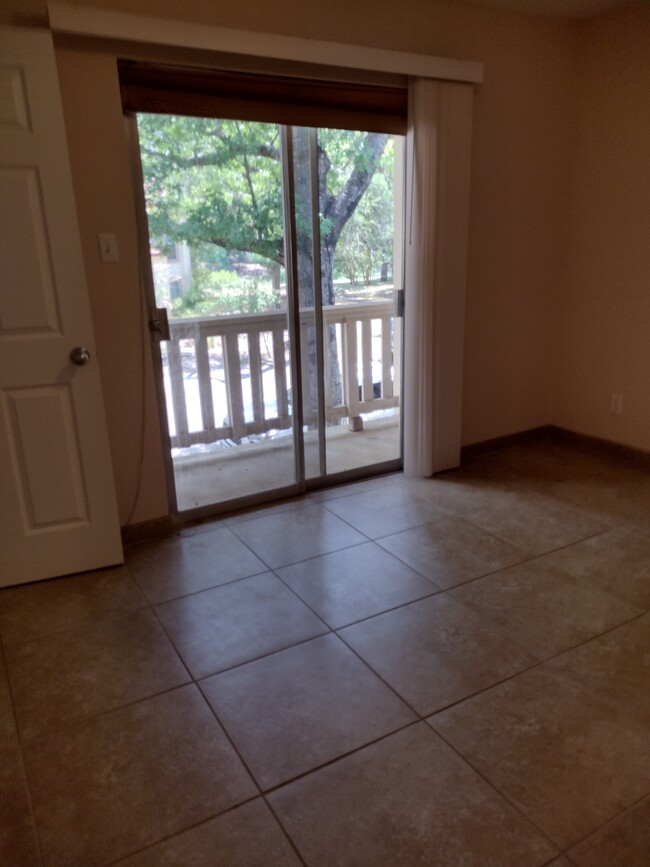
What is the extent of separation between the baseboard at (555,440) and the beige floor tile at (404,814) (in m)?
2.29

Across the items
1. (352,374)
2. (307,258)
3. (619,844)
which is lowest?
(619,844)

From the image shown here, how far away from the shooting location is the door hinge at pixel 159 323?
2654 mm

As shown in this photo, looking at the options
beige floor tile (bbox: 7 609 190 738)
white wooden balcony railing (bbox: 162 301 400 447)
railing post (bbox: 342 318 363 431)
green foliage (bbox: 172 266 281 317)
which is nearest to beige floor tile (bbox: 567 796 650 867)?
beige floor tile (bbox: 7 609 190 738)

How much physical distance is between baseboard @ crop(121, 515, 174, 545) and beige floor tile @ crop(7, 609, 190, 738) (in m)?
0.60

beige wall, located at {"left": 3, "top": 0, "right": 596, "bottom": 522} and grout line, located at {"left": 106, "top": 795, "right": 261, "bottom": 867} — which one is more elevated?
beige wall, located at {"left": 3, "top": 0, "right": 596, "bottom": 522}

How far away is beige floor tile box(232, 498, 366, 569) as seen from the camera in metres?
2.69

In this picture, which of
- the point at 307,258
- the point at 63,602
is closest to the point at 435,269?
the point at 307,258

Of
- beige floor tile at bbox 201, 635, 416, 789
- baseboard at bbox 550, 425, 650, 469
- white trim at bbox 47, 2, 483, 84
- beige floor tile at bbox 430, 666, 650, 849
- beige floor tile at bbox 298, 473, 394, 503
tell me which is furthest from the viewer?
baseboard at bbox 550, 425, 650, 469

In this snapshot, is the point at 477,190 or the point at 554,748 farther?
the point at 477,190

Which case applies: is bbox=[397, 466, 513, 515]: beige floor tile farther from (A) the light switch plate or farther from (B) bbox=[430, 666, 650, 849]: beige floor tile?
(A) the light switch plate

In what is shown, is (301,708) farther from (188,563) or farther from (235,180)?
(235,180)

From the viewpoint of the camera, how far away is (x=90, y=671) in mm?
1994

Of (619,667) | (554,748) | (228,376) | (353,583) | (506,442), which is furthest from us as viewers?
(506,442)

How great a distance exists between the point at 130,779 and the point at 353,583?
1.09 metres
